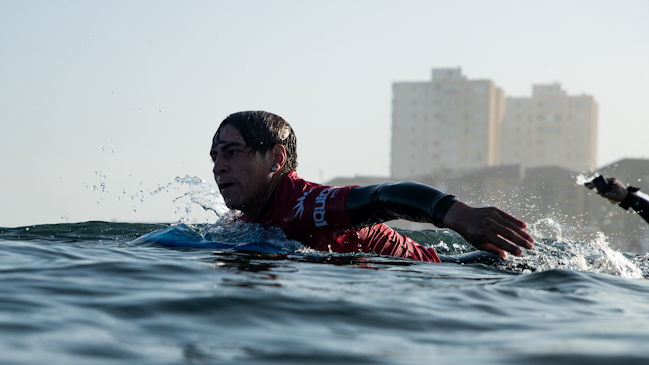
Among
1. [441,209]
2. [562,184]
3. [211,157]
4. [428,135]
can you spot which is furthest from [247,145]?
[428,135]

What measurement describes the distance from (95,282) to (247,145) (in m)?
2.37

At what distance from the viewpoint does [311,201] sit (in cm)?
575

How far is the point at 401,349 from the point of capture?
9.43 feet

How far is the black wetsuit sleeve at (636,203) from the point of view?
4.80 m

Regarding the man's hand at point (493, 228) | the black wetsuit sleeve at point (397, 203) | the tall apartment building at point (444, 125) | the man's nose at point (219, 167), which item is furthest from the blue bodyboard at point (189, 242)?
the tall apartment building at point (444, 125)

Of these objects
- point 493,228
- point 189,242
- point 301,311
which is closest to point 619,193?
point 493,228

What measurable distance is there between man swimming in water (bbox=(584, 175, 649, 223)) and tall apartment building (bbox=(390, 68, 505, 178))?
101655mm

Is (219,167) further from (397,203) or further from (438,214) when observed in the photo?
(438,214)

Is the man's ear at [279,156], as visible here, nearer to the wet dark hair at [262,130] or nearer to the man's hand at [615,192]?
the wet dark hair at [262,130]

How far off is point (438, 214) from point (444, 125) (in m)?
106

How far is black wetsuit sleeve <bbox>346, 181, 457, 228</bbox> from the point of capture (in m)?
5.07

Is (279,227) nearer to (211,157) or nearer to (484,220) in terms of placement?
(211,157)

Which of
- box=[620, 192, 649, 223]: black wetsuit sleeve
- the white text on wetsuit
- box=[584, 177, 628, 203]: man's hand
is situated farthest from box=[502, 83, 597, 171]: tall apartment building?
box=[584, 177, 628, 203]: man's hand

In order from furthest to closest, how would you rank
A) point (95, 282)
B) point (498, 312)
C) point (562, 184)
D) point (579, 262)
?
point (562, 184)
point (579, 262)
point (95, 282)
point (498, 312)
